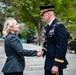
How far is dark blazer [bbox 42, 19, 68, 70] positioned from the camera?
527 centimetres

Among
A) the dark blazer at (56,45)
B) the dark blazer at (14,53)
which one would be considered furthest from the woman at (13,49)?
the dark blazer at (56,45)

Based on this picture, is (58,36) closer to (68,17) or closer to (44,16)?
(44,16)

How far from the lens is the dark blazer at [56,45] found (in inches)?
207

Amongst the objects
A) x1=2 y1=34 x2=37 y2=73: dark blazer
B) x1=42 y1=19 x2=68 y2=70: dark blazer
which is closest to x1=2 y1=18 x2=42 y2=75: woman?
x1=2 y1=34 x2=37 y2=73: dark blazer

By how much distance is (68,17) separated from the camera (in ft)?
166

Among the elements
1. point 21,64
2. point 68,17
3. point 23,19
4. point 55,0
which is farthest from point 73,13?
point 21,64

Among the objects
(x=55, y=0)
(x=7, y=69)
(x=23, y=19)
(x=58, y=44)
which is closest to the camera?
(x=58, y=44)

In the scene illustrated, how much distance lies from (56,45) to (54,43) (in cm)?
11

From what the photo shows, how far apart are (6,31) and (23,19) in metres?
47.0

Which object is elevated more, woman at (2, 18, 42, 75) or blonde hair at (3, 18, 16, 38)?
blonde hair at (3, 18, 16, 38)

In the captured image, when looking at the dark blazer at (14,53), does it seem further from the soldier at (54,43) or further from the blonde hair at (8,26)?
the soldier at (54,43)

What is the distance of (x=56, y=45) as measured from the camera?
535 centimetres

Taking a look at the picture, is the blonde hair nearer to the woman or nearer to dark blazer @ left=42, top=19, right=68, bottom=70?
the woman

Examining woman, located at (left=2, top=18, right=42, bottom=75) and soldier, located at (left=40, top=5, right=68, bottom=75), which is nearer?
soldier, located at (left=40, top=5, right=68, bottom=75)
